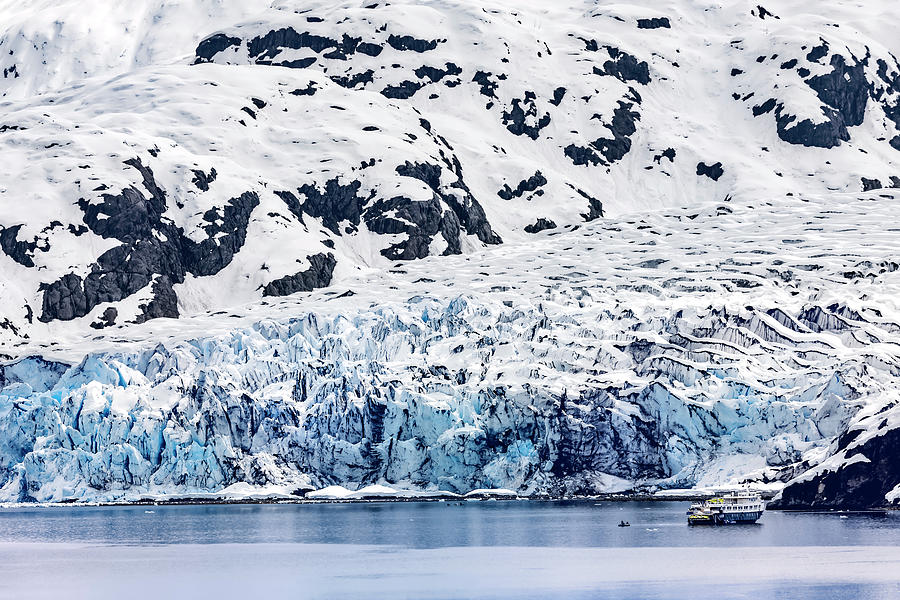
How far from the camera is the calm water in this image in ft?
371

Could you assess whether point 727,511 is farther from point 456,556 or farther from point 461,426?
point 456,556

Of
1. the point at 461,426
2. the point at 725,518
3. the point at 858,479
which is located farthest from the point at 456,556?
the point at 461,426

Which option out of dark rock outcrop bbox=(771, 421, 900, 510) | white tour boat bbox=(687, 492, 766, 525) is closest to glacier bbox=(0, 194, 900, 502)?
dark rock outcrop bbox=(771, 421, 900, 510)

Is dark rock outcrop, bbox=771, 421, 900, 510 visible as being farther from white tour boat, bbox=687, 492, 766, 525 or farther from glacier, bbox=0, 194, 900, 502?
glacier, bbox=0, 194, 900, 502

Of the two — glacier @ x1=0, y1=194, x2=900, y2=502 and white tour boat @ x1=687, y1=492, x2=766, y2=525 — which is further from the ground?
white tour boat @ x1=687, y1=492, x2=766, y2=525

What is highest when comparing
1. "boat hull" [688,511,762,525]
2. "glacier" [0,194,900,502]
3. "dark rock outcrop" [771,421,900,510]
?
"dark rock outcrop" [771,421,900,510]

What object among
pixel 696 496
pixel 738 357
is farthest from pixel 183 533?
pixel 738 357

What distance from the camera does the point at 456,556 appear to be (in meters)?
134

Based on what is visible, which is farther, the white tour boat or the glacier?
the glacier

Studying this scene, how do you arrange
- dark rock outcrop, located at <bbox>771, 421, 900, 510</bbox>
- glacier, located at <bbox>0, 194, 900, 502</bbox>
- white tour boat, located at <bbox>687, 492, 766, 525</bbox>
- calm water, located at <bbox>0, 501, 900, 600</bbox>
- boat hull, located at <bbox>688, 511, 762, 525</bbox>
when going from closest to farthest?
1. calm water, located at <bbox>0, 501, 900, 600</bbox>
2. dark rock outcrop, located at <bbox>771, 421, 900, 510</bbox>
3. boat hull, located at <bbox>688, 511, 762, 525</bbox>
4. white tour boat, located at <bbox>687, 492, 766, 525</bbox>
5. glacier, located at <bbox>0, 194, 900, 502</bbox>

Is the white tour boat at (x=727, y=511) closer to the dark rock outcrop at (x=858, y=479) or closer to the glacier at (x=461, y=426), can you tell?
the dark rock outcrop at (x=858, y=479)

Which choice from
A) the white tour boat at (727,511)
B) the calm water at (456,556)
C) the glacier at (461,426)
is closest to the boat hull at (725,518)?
the white tour boat at (727,511)

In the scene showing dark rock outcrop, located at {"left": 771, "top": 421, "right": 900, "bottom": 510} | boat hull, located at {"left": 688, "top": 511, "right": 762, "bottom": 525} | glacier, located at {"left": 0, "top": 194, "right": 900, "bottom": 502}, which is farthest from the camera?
glacier, located at {"left": 0, "top": 194, "right": 900, "bottom": 502}

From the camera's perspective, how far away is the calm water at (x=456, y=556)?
4451 inches
